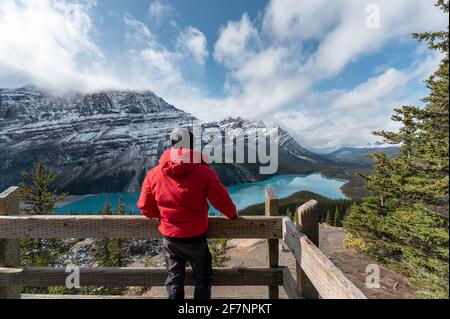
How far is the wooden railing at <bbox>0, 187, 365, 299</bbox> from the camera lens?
3.05 meters

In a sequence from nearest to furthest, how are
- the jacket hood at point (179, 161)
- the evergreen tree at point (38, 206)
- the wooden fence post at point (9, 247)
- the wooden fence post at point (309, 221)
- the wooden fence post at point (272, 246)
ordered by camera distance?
the jacket hood at point (179, 161) → the wooden fence post at point (309, 221) → the wooden fence post at point (9, 247) → the wooden fence post at point (272, 246) → the evergreen tree at point (38, 206)

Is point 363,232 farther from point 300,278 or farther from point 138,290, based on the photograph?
point 300,278

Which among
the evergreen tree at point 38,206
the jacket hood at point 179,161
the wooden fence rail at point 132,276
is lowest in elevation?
the evergreen tree at point 38,206

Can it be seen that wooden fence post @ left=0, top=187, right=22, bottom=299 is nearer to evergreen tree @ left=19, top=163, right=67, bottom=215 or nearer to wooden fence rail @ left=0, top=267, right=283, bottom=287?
wooden fence rail @ left=0, top=267, right=283, bottom=287

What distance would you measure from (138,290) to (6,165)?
23780 centimetres

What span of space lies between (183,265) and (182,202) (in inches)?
31.8

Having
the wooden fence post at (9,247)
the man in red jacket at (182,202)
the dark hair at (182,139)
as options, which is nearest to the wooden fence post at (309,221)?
the man in red jacket at (182,202)

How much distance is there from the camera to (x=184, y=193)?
2.87 m

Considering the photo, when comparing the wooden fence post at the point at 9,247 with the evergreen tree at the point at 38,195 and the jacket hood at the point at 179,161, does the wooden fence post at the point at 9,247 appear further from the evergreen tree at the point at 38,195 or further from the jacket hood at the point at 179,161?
the evergreen tree at the point at 38,195

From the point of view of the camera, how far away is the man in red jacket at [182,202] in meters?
2.89

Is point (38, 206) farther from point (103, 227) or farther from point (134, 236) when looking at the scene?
point (134, 236)

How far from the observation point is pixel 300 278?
2898 millimetres
